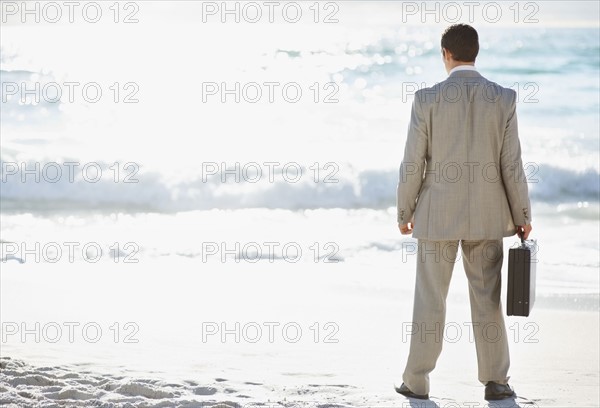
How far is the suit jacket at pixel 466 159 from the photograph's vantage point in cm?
448

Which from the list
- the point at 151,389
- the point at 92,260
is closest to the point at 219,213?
the point at 92,260

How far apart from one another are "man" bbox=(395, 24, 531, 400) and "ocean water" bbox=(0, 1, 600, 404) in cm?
131

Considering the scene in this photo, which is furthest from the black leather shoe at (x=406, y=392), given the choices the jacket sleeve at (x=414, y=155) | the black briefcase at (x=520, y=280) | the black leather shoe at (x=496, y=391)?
the jacket sleeve at (x=414, y=155)

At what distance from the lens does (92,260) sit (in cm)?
803

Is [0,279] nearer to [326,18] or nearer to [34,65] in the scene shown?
[34,65]

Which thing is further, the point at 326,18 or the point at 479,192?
the point at 326,18

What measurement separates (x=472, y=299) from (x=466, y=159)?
2.01 ft

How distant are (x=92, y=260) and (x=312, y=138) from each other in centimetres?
822

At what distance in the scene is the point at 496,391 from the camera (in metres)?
4.73

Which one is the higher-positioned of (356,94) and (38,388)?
(356,94)

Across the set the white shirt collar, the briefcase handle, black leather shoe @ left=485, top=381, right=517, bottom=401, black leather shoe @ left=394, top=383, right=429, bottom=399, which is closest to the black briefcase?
the briefcase handle

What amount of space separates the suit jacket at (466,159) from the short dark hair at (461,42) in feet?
0.23

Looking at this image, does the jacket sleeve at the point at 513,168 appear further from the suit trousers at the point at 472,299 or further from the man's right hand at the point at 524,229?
the suit trousers at the point at 472,299

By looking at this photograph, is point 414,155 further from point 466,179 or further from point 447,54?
point 447,54
